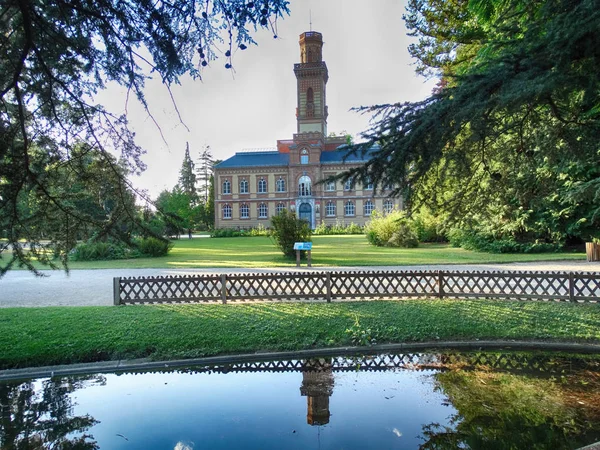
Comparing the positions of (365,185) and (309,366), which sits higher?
(365,185)

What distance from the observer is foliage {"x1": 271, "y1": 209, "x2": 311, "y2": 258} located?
58.2 feet

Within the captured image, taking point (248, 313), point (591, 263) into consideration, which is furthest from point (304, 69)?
point (248, 313)

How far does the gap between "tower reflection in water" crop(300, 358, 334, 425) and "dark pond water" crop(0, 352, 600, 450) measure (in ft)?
0.05

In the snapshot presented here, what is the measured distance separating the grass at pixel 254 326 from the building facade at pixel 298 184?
42626 mm

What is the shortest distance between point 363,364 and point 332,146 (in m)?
53.0

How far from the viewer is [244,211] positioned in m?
54.4

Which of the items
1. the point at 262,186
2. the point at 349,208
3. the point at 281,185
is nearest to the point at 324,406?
the point at 349,208

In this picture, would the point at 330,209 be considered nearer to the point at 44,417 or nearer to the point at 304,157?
the point at 304,157

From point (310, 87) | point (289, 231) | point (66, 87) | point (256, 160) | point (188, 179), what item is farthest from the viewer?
point (188, 179)

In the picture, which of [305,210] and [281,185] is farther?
[281,185]

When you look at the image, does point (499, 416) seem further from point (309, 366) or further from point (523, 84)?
point (523, 84)

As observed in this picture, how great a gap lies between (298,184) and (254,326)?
45895mm

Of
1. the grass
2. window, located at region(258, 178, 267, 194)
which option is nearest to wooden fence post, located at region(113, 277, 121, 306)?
the grass

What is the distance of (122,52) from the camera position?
3.69m
